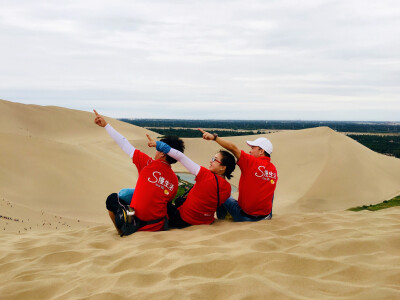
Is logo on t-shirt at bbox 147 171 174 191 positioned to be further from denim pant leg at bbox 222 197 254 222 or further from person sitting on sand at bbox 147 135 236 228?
denim pant leg at bbox 222 197 254 222

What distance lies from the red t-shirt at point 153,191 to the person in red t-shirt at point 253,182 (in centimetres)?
67

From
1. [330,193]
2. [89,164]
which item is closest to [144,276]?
[89,164]

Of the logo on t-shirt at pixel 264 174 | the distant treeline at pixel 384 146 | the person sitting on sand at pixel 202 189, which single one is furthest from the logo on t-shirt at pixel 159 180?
the distant treeline at pixel 384 146

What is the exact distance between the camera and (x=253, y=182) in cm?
431

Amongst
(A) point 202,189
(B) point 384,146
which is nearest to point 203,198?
(A) point 202,189

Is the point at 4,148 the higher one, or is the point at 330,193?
the point at 4,148

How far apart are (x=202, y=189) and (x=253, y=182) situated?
63cm

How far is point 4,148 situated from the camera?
14.5 meters

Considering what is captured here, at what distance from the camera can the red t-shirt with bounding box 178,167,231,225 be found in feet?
13.8

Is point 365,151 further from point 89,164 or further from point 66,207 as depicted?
point 66,207

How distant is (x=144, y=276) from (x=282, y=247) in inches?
52.1

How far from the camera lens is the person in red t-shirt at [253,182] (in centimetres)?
426

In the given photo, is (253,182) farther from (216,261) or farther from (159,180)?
(216,261)

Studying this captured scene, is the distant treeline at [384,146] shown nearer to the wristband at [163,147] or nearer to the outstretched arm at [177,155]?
the outstretched arm at [177,155]
